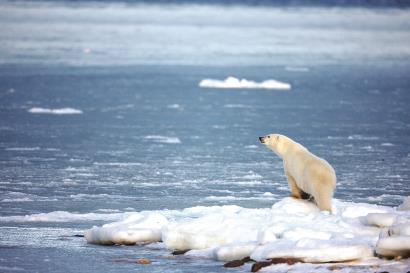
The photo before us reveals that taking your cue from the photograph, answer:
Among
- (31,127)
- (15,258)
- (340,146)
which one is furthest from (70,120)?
(15,258)

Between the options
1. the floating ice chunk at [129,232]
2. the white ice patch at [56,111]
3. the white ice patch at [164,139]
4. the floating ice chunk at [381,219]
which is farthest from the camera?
the white ice patch at [56,111]

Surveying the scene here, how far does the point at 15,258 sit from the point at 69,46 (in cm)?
2265

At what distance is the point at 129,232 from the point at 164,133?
5945 mm

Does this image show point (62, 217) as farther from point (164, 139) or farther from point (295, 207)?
point (164, 139)

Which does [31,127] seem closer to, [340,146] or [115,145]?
[115,145]

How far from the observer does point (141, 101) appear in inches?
604

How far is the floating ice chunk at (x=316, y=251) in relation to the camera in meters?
5.14

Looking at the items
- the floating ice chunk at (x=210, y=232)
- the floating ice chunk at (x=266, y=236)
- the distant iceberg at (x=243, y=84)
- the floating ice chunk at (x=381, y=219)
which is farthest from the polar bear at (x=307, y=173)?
the distant iceberg at (x=243, y=84)

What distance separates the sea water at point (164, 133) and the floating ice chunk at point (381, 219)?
0.95 metres

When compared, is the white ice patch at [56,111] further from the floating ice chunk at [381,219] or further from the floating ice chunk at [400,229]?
the floating ice chunk at [400,229]

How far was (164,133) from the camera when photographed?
1197cm

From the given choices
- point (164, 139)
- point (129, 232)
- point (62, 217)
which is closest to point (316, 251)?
point (129, 232)

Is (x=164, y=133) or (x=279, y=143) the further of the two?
(x=164, y=133)

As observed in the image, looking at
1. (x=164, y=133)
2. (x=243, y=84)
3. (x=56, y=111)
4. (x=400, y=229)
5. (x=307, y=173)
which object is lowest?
(x=400, y=229)
